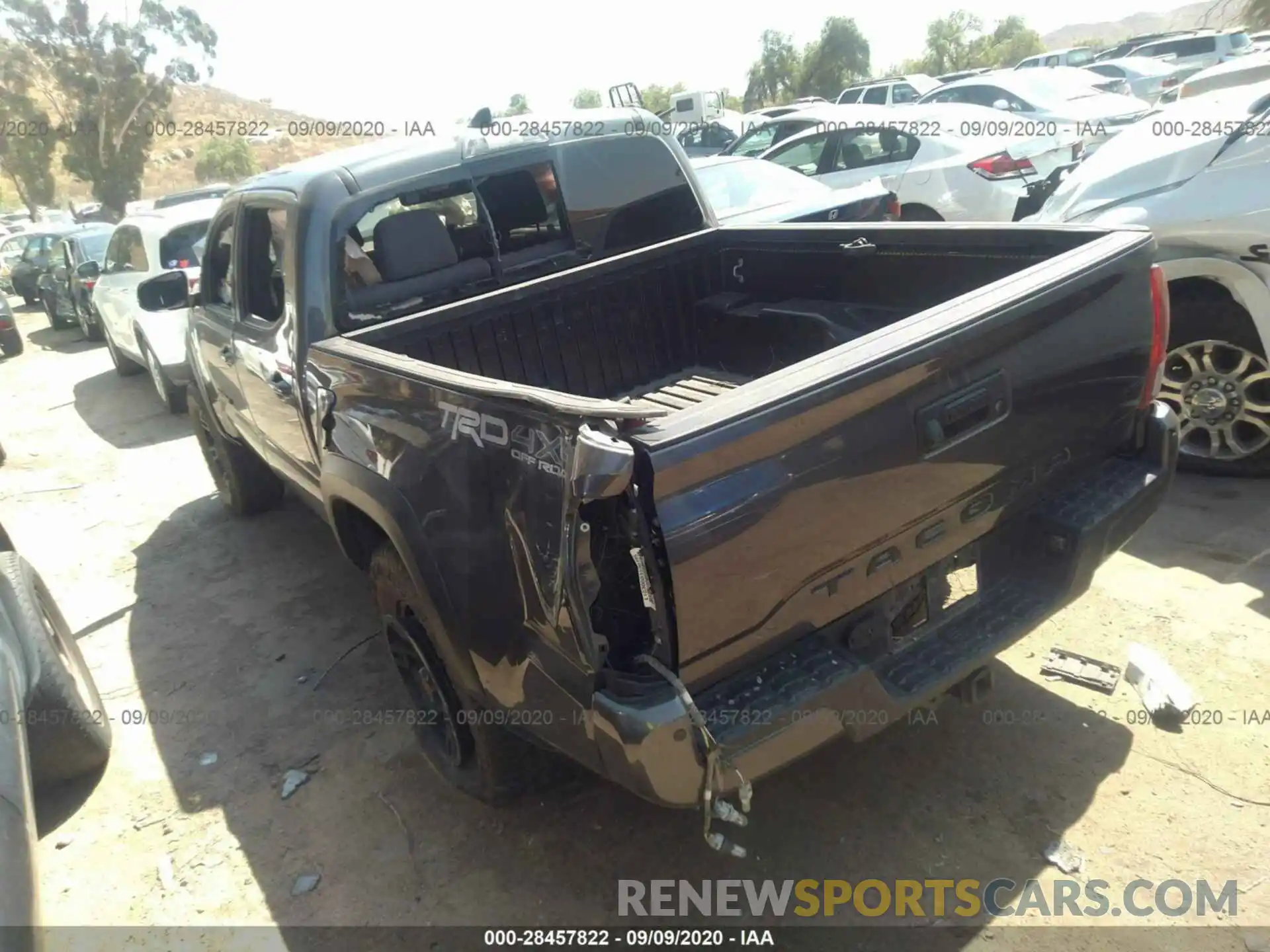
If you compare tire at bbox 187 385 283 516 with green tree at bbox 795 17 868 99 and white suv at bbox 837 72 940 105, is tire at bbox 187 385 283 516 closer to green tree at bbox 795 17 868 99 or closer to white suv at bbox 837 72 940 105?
white suv at bbox 837 72 940 105

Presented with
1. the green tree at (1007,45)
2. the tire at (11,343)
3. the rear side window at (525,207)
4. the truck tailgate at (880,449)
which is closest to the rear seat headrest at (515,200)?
the rear side window at (525,207)

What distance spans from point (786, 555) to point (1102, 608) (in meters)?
2.20

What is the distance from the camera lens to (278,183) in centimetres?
374

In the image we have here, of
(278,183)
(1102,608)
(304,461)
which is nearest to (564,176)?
(278,183)

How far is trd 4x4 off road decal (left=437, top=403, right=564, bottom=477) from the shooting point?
1938mm

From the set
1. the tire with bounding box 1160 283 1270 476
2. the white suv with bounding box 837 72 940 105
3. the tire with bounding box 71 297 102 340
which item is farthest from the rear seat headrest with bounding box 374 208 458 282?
the white suv with bounding box 837 72 940 105

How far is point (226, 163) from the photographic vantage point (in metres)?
53.3

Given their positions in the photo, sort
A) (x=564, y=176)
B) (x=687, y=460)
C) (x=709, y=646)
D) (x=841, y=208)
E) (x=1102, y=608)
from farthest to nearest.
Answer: (x=841, y=208), (x=564, y=176), (x=1102, y=608), (x=709, y=646), (x=687, y=460)

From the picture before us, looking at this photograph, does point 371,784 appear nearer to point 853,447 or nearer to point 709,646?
point 709,646

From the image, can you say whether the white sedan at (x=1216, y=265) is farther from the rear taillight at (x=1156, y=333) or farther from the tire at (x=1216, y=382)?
the rear taillight at (x=1156, y=333)

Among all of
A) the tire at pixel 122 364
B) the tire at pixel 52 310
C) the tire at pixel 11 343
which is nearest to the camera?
the tire at pixel 122 364

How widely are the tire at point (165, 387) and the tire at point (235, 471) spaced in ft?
7.44

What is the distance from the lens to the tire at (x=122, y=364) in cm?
1011

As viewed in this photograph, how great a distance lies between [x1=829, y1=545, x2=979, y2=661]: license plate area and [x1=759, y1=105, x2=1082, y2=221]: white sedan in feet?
21.3
